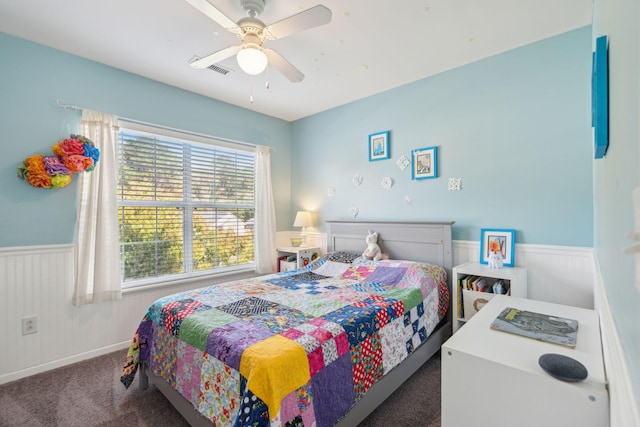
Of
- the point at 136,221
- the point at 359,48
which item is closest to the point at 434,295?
the point at 359,48

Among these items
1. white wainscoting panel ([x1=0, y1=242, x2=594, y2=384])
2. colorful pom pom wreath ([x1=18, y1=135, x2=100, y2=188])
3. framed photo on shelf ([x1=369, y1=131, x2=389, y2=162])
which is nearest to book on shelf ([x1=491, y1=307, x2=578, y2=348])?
white wainscoting panel ([x1=0, y1=242, x2=594, y2=384])

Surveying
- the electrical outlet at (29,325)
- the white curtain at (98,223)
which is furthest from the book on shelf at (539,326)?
the electrical outlet at (29,325)

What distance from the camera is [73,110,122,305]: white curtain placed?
2.53 meters

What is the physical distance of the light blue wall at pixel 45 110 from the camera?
227 cm

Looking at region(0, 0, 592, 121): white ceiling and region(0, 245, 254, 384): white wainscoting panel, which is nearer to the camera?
region(0, 0, 592, 121): white ceiling

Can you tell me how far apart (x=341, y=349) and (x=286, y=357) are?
0.36 metres

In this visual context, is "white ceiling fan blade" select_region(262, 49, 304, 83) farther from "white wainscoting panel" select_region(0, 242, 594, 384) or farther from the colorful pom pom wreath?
"white wainscoting panel" select_region(0, 242, 594, 384)

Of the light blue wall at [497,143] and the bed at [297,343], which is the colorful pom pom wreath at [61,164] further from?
the light blue wall at [497,143]

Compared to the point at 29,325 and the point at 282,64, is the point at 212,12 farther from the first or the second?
the point at 29,325

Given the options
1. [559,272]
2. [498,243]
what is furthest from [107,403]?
[559,272]

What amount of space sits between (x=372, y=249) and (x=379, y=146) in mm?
1179

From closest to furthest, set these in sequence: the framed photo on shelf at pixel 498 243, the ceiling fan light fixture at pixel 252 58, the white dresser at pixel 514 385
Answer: the white dresser at pixel 514 385 < the ceiling fan light fixture at pixel 252 58 < the framed photo on shelf at pixel 498 243

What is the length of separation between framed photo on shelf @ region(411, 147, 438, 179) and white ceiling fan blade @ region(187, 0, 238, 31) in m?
2.07

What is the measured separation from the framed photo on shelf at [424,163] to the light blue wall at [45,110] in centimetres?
262
